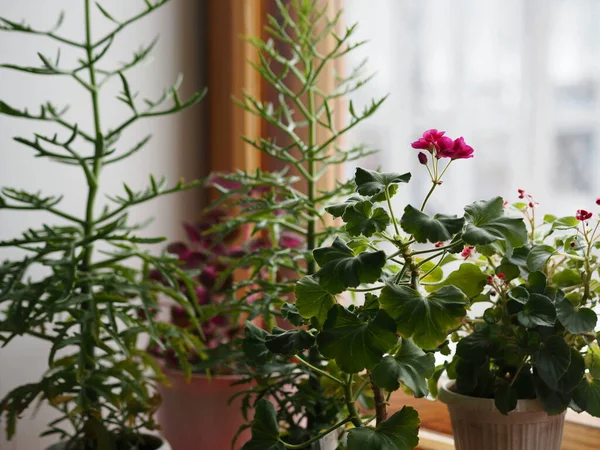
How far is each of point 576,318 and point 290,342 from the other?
0.35 meters

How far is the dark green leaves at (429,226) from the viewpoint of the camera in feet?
2.70

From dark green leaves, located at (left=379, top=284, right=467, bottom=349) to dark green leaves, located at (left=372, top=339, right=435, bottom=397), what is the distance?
1.8 inches

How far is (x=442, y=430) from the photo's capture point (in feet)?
4.71

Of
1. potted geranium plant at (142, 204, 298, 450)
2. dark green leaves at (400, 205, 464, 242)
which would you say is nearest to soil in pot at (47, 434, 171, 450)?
potted geranium plant at (142, 204, 298, 450)

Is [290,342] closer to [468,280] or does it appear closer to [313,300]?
[313,300]

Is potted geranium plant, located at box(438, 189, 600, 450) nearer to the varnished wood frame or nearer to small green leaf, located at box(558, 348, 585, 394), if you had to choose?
small green leaf, located at box(558, 348, 585, 394)

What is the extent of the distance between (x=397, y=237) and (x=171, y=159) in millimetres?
1162

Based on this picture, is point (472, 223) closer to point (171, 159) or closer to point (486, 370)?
point (486, 370)

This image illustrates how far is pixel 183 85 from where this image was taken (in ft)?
6.57

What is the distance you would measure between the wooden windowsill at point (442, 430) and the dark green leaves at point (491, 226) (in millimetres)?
551

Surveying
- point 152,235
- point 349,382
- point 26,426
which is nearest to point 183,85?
point 152,235

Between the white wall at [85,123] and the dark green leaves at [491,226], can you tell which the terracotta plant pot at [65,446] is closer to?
the white wall at [85,123]

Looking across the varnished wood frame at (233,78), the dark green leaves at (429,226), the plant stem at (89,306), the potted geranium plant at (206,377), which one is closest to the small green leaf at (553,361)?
the dark green leaves at (429,226)

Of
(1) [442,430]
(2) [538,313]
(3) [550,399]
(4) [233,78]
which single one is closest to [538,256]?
(2) [538,313]
